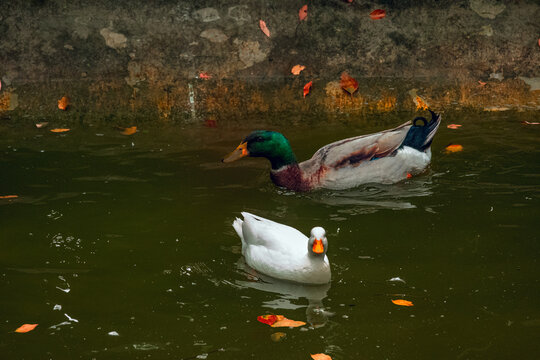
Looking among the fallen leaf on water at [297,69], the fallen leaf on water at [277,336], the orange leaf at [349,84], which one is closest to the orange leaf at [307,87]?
the fallen leaf on water at [297,69]

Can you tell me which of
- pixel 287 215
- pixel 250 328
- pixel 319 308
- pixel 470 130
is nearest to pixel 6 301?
pixel 250 328

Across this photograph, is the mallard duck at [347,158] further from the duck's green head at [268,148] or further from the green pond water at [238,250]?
the green pond water at [238,250]

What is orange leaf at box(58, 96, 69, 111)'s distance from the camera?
8.42 m

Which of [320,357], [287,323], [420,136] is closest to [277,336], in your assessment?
[287,323]

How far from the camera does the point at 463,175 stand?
6855mm

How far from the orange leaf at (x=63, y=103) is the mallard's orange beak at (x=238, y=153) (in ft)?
7.78

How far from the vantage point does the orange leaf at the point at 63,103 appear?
8422mm

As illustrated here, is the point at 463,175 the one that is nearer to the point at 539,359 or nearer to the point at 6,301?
the point at 539,359

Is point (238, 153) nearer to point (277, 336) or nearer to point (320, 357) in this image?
point (277, 336)

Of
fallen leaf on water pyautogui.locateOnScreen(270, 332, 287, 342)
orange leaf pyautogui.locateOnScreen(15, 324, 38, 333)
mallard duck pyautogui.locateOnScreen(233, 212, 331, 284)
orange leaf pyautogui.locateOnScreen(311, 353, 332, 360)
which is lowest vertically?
orange leaf pyautogui.locateOnScreen(311, 353, 332, 360)

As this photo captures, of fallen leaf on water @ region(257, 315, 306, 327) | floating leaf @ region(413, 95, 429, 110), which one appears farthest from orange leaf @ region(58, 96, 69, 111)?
fallen leaf on water @ region(257, 315, 306, 327)

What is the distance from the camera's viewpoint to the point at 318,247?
475 cm

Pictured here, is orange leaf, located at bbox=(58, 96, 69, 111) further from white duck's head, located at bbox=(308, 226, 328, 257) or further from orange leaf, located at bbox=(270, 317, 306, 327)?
orange leaf, located at bbox=(270, 317, 306, 327)

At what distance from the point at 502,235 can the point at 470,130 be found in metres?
2.51
